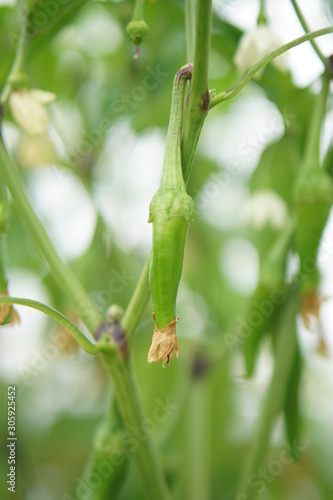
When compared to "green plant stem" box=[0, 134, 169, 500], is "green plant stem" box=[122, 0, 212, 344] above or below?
above

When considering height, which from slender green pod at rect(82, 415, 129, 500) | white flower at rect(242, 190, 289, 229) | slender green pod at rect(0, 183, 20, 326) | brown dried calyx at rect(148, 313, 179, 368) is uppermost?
brown dried calyx at rect(148, 313, 179, 368)

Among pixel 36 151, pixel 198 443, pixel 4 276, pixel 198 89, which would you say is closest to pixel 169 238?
pixel 198 89

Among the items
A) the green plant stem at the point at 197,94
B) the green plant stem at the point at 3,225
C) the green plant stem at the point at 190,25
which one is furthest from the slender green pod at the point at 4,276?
the green plant stem at the point at 190,25

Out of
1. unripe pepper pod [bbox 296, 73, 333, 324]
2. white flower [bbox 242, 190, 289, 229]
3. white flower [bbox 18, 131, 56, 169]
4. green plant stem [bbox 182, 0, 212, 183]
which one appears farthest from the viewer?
white flower [bbox 18, 131, 56, 169]

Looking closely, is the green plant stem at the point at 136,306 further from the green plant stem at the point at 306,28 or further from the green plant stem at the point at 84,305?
the green plant stem at the point at 306,28

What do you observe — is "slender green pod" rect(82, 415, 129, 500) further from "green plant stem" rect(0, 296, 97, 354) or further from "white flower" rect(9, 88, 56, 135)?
"white flower" rect(9, 88, 56, 135)

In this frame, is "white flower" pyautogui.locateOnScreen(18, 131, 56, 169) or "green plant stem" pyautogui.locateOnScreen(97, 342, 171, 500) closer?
"green plant stem" pyautogui.locateOnScreen(97, 342, 171, 500)

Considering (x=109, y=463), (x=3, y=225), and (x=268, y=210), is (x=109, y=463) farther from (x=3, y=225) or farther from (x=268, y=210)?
(x=268, y=210)

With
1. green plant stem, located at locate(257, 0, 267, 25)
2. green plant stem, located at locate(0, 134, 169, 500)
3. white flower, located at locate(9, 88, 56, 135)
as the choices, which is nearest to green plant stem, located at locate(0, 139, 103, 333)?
green plant stem, located at locate(0, 134, 169, 500)

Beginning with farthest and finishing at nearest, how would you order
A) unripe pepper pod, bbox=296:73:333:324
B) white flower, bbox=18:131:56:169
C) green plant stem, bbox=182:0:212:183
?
white flower, bbox=18:131:56:169
unripe pepper pod, bbox=296:73:333:324
green plant stem, bbox=182:0:212:183
